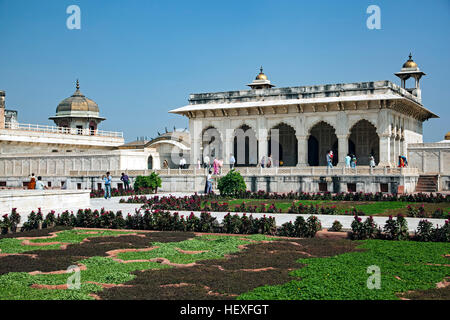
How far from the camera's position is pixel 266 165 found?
30.2 metres

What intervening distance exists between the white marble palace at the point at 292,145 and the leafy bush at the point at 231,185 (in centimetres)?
423

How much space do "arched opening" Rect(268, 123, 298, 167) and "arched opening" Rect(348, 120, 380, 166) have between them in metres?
3.90

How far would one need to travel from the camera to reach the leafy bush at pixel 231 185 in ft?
67.2

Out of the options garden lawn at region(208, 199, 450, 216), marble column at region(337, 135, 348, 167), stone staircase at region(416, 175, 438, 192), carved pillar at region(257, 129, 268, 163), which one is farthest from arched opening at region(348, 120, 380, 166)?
garden lawn at region(208, 199, 450, 216)

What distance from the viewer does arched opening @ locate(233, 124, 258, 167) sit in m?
32.1

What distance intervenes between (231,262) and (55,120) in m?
44.3

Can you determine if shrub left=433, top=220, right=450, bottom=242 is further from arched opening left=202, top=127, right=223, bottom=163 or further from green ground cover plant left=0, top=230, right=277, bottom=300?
arched opening left=202, top=127, right=223, bottom=163

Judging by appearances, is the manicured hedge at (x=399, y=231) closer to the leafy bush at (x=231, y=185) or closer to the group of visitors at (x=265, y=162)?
the leafy bush at (x=231, y=185)

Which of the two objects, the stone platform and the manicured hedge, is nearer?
the manicured hedge

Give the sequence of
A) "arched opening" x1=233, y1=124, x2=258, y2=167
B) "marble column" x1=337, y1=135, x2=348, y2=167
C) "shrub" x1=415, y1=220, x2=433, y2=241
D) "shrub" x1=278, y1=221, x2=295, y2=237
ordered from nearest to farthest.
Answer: "shrub" x1=415, y1=220, x2=433, y2=241
"shrub" x1=278, y1=221, x2=295, y2=237
"marble column" x1=337, y1=135, x2=348, y2=167
"arched opening" x1=233, y1=124, x2=258, y2=167

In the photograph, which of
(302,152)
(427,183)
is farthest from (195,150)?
(427,183)

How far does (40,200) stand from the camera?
14156 millimetres

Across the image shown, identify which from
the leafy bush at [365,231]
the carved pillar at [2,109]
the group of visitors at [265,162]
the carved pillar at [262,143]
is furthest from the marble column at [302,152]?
the carved pillar at [2,109]

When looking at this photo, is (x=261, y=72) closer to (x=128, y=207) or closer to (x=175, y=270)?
(x=128, y=207)
